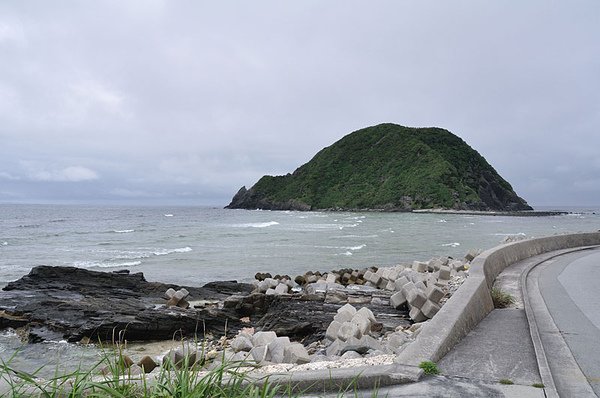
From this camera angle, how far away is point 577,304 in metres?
7.36

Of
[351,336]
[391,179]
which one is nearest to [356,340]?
[351,336]

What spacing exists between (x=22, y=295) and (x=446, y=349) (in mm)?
12917

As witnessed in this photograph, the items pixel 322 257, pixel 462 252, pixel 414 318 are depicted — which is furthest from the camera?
pixel 462 252

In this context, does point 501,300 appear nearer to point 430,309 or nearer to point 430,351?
point 430,309

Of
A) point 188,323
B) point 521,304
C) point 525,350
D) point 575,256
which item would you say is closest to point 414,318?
point 521,304

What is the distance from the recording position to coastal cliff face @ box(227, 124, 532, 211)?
12106cm

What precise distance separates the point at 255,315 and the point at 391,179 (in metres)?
126

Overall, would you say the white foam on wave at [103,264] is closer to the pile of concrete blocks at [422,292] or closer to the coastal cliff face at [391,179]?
the pile of concrete blocks at [422,292]

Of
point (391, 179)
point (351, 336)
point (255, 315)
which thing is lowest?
point (255, 315)

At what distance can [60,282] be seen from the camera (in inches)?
608

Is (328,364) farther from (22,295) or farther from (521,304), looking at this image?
(22,295)

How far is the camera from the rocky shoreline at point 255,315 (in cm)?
679

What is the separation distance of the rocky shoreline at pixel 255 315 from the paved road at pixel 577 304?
6.33ft

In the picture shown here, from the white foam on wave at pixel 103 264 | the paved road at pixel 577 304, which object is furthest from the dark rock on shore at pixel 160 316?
the white foam on wave at pixel 103 264
